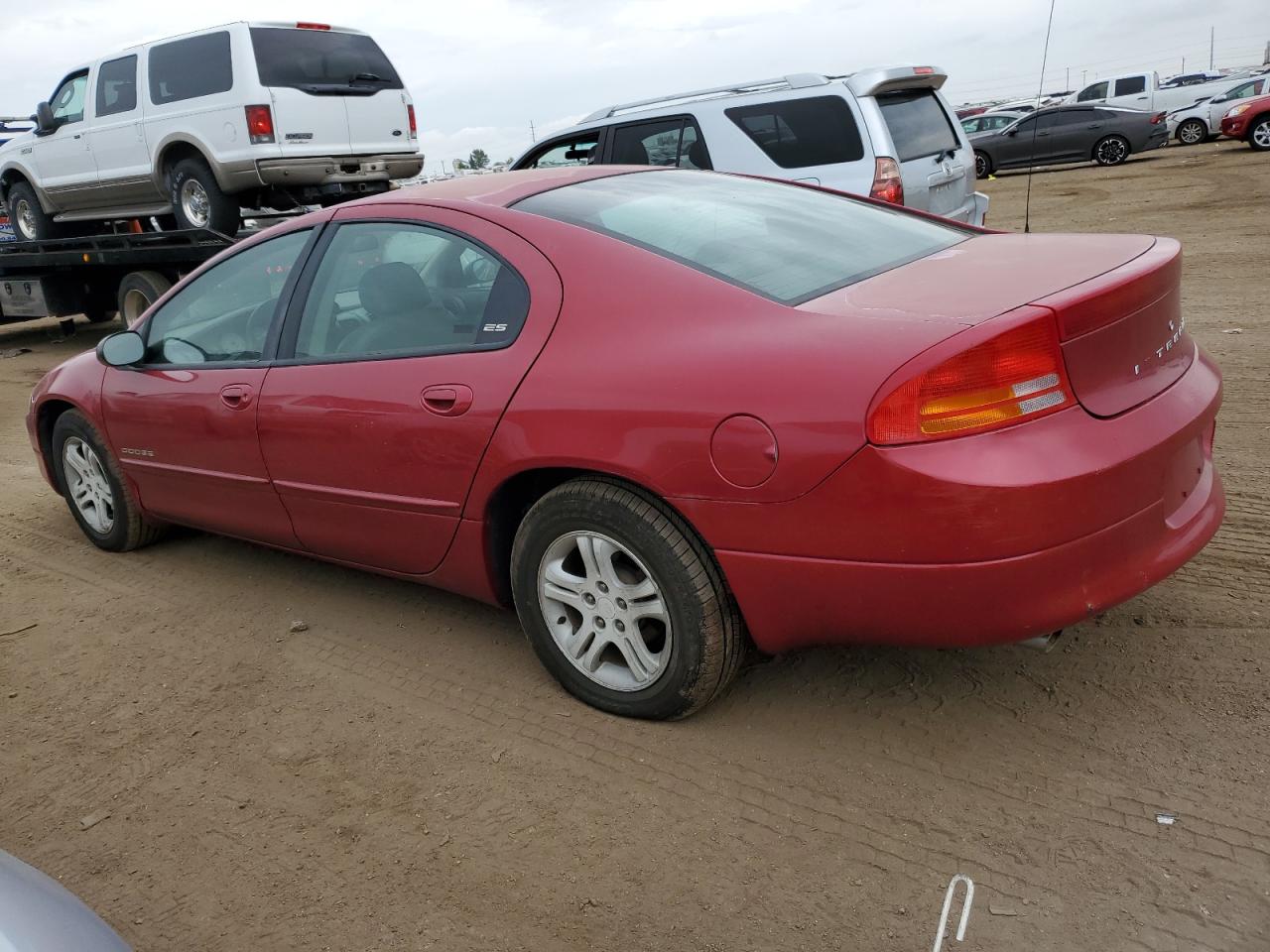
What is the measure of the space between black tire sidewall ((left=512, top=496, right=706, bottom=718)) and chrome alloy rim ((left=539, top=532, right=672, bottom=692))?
0.08 ft

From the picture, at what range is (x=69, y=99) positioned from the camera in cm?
1134

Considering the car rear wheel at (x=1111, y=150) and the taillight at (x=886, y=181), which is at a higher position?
the taillight at (x=886, y=181)

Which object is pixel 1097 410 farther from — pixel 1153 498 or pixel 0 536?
pixel 0 536

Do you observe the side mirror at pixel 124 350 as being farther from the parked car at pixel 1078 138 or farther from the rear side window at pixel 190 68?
the parked car at pixel 1078 138

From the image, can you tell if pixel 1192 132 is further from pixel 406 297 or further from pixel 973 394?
pixel 973 394

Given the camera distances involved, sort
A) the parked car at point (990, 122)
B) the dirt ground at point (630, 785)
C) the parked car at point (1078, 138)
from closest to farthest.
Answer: the dirt ground at point (630, 785)
the parked car at point (1078, 138)
the parked car at point (990, 122)

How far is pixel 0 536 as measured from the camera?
5.30m

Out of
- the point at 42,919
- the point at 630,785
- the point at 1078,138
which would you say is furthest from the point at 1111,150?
the point at 42,919

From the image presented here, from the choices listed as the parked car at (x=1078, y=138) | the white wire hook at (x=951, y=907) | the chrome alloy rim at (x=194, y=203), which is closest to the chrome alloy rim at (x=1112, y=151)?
the parked car at (x=1078, y=138)

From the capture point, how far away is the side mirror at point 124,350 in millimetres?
4219

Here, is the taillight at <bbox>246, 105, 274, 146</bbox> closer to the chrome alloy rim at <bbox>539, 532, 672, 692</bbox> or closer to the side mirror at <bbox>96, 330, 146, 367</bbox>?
the side mirror at <bbox>96, 330, 146, 367</bbox>

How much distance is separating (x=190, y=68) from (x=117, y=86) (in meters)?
1.21

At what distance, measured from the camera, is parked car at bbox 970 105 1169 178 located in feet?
72.5

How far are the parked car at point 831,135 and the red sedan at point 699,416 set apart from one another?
3.52 meters
